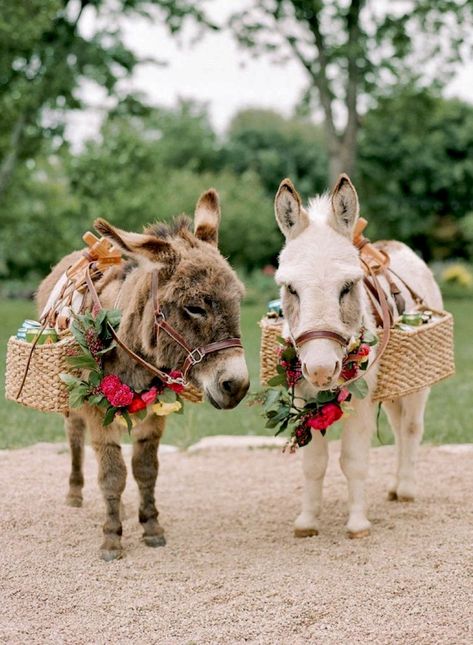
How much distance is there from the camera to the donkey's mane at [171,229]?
4.50m

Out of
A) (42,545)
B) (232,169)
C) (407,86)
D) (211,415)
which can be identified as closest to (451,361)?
(42,545)

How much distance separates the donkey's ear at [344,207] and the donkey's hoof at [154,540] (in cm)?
208

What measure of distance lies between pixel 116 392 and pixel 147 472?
75 cm

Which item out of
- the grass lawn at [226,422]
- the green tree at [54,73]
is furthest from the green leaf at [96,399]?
the green tree at [54,73]

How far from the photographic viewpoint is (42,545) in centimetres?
480

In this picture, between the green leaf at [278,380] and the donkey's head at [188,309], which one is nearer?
the donkey's head at [188,309]

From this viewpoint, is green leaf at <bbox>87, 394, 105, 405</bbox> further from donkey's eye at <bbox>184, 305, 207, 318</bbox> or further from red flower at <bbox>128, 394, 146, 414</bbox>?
donkey's eye at <bbox>184, 305, 207, 318</bbox>

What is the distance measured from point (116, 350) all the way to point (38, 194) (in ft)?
77.3

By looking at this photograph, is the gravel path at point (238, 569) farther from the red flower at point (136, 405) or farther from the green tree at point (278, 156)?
the green tree at point (278, 156)

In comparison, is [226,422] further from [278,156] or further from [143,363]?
[278,156]

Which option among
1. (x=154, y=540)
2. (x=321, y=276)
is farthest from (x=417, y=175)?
(x=321, y=276)

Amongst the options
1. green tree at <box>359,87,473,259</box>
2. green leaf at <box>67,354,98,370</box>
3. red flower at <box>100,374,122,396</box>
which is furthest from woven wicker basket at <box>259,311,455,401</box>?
green tree at <box>359,87,473,259</box>

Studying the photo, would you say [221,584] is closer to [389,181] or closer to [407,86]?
[407,86]

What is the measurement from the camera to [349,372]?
443cm
